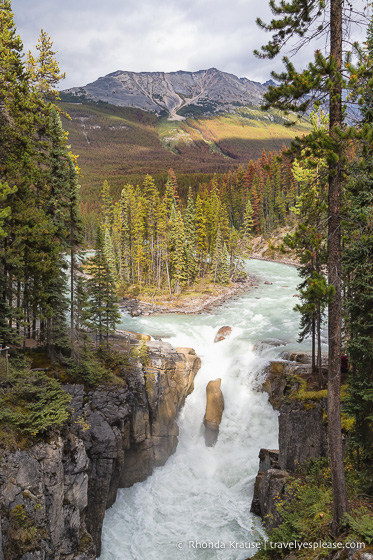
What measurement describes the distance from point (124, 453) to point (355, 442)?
14522mm

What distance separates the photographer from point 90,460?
1788 centimetres

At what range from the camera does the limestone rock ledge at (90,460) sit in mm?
12117

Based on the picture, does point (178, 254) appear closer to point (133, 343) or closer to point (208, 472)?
point (133, 343)

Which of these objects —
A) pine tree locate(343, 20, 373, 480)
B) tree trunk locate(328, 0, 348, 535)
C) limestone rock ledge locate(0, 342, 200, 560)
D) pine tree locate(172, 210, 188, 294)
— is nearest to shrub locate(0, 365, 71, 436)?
limestone rock ledge locate(0, 342, 200, 560)

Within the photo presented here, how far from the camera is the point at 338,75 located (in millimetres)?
7859

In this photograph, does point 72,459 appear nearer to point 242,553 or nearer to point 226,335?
point 242,553

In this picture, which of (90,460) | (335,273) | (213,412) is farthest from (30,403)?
(213,412)

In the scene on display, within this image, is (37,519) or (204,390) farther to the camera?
(204,390)

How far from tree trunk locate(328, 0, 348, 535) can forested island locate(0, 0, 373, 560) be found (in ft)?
0.11

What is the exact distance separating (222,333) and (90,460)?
1881cm

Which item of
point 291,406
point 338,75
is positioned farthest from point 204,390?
point 338,75

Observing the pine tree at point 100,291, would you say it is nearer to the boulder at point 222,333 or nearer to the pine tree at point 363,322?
the boulder at point 222,333

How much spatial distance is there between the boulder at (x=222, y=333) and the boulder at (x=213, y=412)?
21.2 feet

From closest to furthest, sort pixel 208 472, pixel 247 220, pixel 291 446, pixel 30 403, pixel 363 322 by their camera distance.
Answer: pixel 363 322, pixel 30 403, pixel 291 446, pixel 208 472, pixel 247 220
